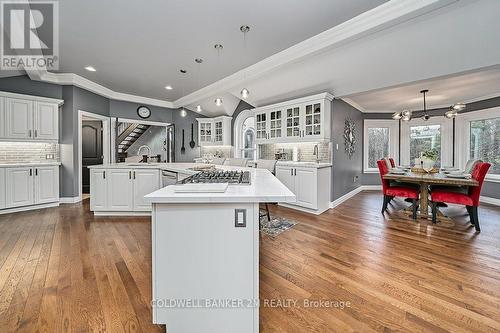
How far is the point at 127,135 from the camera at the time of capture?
8438 millimetres

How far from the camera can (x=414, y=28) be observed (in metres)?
2.60

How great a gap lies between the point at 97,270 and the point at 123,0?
9.19ft

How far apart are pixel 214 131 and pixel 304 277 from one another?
233 inches

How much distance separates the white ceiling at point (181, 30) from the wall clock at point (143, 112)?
2019 millimetres

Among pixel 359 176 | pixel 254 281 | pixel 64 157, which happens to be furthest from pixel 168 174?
pixel 359 176

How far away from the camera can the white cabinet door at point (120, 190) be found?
3697 millimetres

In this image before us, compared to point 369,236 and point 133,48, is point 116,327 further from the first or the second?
point 133,48

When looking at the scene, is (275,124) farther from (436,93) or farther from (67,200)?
(67,200)

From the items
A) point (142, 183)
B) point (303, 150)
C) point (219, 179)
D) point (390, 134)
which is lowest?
Result: point (142, 183)

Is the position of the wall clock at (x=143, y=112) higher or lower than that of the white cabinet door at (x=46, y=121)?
higher

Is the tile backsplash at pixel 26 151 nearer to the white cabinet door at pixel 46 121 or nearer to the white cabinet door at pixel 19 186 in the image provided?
the white cabinet door at pixel 46 121

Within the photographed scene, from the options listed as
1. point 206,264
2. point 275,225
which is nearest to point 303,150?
point 275,225

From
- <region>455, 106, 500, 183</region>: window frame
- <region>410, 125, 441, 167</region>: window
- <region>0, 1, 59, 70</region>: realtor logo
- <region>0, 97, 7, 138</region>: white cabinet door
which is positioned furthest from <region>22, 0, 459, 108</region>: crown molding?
<region>410, 125, 441, 167</region>: window

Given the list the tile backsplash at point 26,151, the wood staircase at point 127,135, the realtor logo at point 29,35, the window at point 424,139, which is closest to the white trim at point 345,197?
the window at point 424,139
